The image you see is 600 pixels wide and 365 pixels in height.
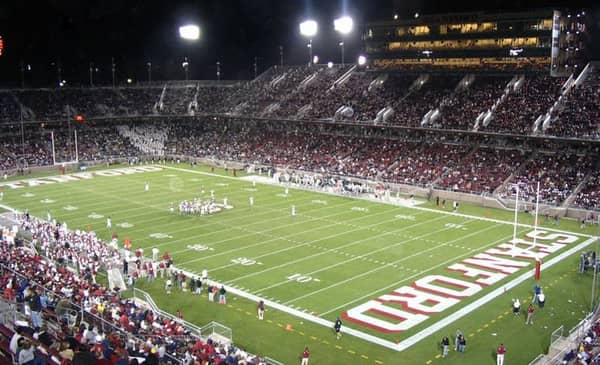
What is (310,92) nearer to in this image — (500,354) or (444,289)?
(444,289)

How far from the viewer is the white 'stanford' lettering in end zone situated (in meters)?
21.1

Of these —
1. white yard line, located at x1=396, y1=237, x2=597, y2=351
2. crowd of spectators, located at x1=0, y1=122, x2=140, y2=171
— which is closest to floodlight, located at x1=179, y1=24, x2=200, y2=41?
crowd of spectators, located at x1=0, y1=122, x2=140, y2=171

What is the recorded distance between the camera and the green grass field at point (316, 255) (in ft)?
63.9

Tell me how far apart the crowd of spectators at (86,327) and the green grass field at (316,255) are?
8.68 ft

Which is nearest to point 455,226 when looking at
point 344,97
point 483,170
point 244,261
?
point 483,170

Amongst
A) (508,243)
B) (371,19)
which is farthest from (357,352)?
(371,19)

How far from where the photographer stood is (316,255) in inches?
1118

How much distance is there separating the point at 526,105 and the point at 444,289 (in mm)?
28631

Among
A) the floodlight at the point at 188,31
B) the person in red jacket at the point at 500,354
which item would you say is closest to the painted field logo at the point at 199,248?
the person in red jacket at the point at 500,354

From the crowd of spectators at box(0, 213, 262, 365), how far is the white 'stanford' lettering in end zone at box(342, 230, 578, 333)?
5942mm

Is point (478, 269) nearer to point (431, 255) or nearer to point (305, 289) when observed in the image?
point (431, 255)

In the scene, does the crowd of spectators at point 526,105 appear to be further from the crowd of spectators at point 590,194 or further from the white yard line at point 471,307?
the white yard line at point 471,307

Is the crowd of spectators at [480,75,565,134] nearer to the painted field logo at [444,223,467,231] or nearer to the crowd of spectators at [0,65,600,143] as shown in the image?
the crowd of spectators at [0,65,600,143]

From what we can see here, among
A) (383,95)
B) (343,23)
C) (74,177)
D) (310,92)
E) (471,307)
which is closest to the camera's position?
(471,307)
